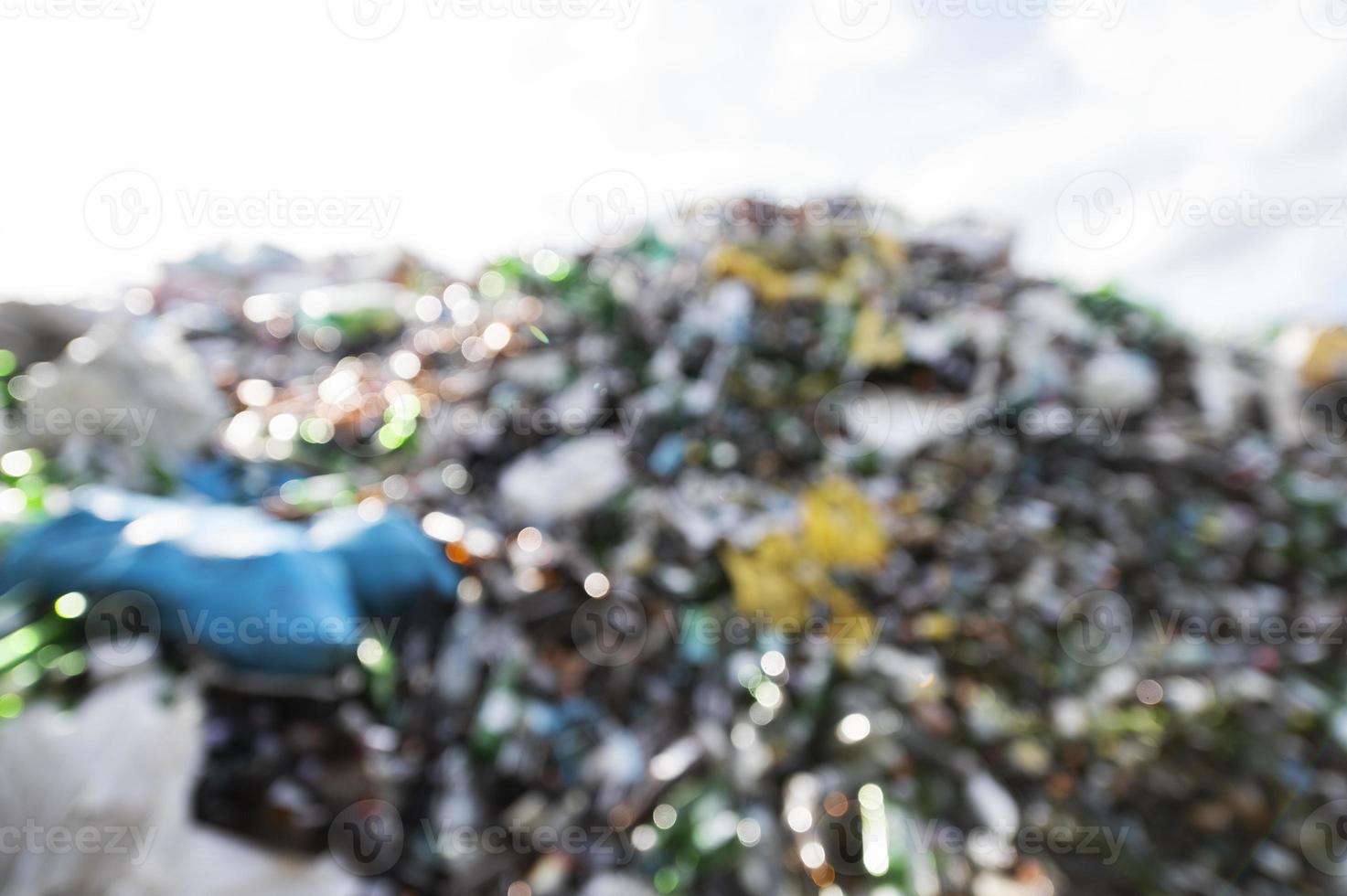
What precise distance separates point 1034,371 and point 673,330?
5.70ft

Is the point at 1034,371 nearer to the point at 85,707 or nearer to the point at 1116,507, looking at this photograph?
the point at 1116,507

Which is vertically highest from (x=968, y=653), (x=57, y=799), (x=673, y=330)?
(x=673, y=330)

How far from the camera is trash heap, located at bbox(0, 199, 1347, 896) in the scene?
1669 mm

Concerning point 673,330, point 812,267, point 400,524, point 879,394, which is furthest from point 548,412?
point 812,267

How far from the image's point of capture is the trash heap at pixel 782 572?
1669 millimetres

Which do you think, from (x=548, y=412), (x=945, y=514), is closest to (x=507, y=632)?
(x=548, y=412)

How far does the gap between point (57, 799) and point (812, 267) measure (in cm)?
362

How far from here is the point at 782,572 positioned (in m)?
2.43

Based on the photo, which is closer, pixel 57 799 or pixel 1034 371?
pixel 57 799

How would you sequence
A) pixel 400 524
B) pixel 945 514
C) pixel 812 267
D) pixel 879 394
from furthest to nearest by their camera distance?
1. pixel 812 267
2. pixel 879 394
3. pixel 945 514
4. pixel 400 524

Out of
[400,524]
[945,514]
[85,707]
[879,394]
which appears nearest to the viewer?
[85,707]

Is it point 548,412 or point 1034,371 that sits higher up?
point 1034,371

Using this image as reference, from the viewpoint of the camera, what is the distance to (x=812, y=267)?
3.87 m

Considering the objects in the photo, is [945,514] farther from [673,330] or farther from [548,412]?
[548,412]
